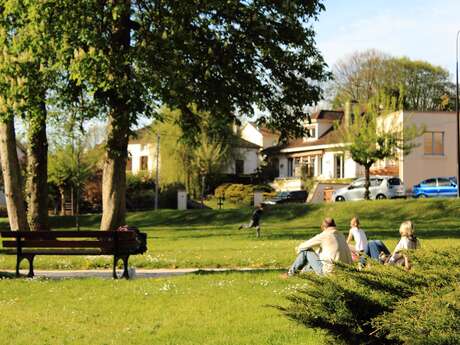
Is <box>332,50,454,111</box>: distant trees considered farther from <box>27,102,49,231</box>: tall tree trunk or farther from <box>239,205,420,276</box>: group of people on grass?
<box>239,205,420,276</box>: group of people on grass

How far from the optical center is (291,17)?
2311cm

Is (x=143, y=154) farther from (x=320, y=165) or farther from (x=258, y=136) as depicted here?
(x=320, y=165)

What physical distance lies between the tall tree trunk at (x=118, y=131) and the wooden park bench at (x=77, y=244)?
18.5ft

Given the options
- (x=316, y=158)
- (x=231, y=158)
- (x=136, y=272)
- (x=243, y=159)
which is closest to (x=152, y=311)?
(x=136, y=272)

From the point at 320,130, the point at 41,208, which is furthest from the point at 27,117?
the point at 320,130

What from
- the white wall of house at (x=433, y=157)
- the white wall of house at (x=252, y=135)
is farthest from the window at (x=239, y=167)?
the white wall of house at (x=433, y=157)

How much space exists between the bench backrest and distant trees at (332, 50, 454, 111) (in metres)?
59.4

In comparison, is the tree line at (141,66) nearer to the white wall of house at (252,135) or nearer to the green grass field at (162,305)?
the green grass field at (162,305)

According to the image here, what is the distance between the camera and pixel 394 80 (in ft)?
243

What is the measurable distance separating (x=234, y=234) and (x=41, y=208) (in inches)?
298

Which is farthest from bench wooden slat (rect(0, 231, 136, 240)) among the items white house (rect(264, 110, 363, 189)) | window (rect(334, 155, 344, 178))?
window (rect(334, 155, 344, 178))

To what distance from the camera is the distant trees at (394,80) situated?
73.9 m

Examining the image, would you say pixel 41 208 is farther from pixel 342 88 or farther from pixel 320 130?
pixel 342 88

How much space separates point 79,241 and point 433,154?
47319 mm
